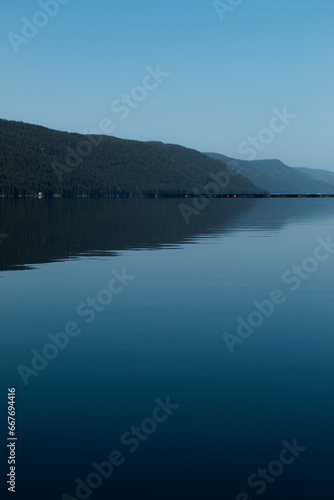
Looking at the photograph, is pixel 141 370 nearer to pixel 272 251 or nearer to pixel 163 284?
pixel 163 284

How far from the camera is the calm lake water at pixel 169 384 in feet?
36.1

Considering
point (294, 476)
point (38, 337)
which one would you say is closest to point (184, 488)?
point (294, 476)

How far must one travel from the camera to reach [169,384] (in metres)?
15.6

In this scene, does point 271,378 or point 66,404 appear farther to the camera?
point 271,378

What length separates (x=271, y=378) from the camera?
1627 cm

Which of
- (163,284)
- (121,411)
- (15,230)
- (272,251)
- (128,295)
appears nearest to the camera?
(121,411)

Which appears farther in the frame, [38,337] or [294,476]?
[38,337]

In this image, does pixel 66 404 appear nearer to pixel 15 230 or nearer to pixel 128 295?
pixel 128 295

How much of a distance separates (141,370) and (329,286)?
18.2m

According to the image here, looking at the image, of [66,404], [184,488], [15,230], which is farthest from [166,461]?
[15,230]

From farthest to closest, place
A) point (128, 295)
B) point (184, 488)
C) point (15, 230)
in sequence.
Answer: point (15, 230), point (128, 295), point (184, 488)

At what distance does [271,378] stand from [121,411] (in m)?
4.62

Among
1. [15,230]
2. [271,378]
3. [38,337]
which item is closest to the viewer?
[271,378]

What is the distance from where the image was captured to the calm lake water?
36.1ft
